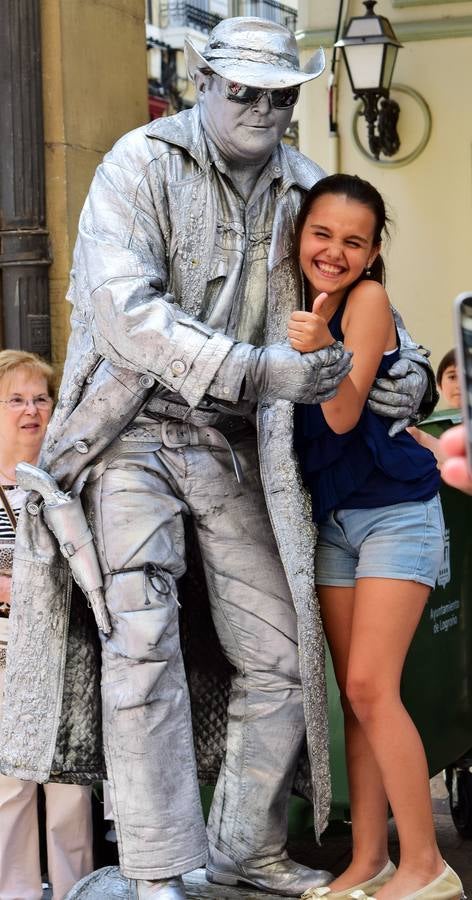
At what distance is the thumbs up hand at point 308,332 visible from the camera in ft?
11.0

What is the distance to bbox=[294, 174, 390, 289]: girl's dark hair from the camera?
369cm

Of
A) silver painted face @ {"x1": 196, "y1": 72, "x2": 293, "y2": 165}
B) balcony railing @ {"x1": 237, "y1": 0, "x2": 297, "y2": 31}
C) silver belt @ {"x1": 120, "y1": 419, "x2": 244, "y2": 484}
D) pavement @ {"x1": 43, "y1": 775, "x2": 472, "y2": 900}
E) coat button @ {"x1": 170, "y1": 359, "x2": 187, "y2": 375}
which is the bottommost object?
pavement @ {"x1": 43, "y1": 775, "x2": 472, "y2": 900}

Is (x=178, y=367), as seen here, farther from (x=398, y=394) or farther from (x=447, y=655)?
(x=447, y=655)

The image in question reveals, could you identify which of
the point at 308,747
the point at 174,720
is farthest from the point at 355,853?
the point at 174,720

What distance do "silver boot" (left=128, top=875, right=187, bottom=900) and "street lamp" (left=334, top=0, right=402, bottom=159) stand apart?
7.04m

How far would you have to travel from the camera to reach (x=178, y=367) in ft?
11.3

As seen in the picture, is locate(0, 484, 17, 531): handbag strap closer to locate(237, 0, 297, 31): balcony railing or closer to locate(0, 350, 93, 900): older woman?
locate(0, 350, 93, 900): older woman

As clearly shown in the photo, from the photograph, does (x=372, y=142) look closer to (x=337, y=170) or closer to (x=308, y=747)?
(x=337, y=170)

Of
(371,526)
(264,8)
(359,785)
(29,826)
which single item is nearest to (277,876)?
(359,785)

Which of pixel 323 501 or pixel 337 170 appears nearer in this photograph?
pixel 323 501

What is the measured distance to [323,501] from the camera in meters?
3.82

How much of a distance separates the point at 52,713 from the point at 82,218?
3.98 ft

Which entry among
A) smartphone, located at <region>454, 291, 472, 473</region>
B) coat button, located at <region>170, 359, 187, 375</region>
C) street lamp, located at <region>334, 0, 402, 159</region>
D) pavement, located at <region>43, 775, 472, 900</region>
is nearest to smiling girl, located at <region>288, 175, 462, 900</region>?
coat button, located at <region>170, 359, 187, 375</region>

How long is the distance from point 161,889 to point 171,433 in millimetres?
1100
